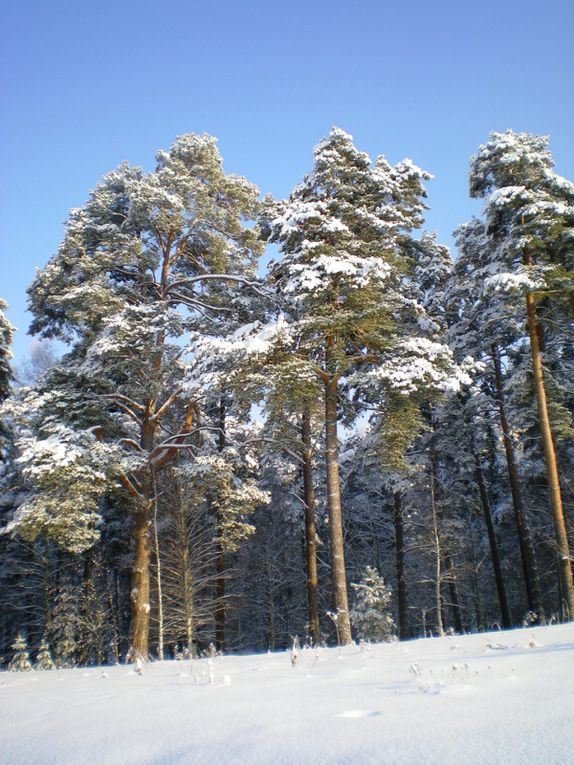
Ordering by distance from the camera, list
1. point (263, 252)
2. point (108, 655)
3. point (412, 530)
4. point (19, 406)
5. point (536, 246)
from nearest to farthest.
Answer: point (19, 406), point (536, 246), point (263, 252), point (412, 530), point (108, 655)

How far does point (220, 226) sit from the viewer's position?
1634 centimetres

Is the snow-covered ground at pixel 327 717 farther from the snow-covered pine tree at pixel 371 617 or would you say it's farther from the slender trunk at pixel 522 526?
the slender trunk at pixel 522 526

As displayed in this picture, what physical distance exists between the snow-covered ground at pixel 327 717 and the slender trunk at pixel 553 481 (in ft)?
30.6

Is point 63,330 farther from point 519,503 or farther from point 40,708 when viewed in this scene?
point 519,503

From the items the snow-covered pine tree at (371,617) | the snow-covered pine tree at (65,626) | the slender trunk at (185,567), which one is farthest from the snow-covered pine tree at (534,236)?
the snow-covered pine tree at (65,626)

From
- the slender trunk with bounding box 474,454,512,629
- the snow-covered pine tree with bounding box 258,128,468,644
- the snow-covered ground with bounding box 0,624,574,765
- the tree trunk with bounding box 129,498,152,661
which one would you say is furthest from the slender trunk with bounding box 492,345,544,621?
the snow-covered ground with bounding box 0,624,574,765

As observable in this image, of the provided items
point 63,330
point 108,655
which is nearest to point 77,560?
point 108,655

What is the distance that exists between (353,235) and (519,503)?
12519 millimetres

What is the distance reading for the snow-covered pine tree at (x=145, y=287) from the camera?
13836 mm

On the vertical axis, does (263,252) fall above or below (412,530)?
above

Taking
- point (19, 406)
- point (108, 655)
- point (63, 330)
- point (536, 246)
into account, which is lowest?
point (108, 655)

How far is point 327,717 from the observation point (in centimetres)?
291

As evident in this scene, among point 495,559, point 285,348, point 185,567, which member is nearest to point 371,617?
point 185,567

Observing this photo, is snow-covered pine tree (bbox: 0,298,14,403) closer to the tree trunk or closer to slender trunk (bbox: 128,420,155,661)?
slender trunk (bbox: 128,420,155,661)
